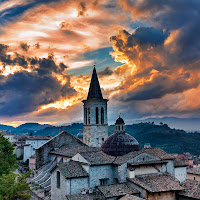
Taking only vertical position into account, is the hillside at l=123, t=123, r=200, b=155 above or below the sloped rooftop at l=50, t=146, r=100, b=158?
above

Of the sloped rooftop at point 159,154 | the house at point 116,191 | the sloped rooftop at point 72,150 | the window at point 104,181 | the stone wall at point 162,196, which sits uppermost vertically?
the sloped rooftop at point 72,150

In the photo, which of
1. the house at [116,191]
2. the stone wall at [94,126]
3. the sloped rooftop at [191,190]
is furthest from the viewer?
the stone wall at [94,126]

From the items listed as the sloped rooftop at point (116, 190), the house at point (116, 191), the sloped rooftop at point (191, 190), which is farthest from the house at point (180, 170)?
the sloped rooftop at point (116, 190)

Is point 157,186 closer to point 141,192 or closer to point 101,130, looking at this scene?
point 141,192

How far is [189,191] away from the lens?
91.5 ft

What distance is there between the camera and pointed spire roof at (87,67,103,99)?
4981 cm

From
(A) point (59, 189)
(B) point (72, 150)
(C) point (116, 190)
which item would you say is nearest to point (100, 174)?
(C) point (116, 190)

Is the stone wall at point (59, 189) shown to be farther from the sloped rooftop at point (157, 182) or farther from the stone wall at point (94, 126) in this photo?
the stone wall at point (94, 126)

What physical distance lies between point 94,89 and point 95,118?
5.81m

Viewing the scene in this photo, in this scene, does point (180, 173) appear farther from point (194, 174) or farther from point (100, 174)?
point (194, 174)

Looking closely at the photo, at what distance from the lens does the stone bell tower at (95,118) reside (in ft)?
158

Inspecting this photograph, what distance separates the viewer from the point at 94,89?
50.3 metres

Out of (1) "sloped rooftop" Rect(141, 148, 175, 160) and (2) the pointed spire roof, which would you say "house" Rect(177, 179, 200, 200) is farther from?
(2) the pointed spire roof

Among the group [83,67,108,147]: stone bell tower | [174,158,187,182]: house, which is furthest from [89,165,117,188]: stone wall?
[83,67,108,147]: stone bell tower
